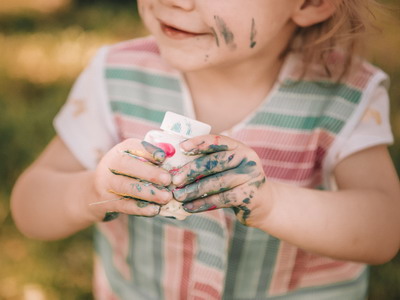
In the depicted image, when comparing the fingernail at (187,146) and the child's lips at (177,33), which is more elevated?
the child's lips at (177,33)

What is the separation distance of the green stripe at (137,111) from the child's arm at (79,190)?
16 centimetres

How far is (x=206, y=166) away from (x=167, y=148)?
7cm

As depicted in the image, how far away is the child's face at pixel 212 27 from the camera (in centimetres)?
105

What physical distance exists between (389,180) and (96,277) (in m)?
0.86

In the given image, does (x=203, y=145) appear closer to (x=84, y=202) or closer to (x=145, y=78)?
(x=84, y=202)

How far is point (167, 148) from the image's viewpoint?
0.91 metres

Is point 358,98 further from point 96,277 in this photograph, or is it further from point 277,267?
point 96,277

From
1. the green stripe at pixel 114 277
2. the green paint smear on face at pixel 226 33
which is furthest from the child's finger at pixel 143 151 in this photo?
the green stripe at pixel 114 277

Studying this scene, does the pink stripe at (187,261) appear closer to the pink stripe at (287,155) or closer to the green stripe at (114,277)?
the green stripe at (114,277)

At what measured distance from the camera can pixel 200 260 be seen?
4.22 ft

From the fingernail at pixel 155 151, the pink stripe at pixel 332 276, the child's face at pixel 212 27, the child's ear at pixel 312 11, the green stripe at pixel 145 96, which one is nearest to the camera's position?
the fingernail at pixel 155 151

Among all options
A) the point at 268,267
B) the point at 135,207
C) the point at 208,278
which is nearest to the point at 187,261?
the point at 208,278

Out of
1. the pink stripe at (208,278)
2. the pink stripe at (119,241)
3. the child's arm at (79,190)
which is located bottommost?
the pink stripe at (119,241)

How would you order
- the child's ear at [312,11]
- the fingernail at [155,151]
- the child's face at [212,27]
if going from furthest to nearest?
the child's ear at [312,11] < the child's face at [212,27] < the fingernail at [155,151]
